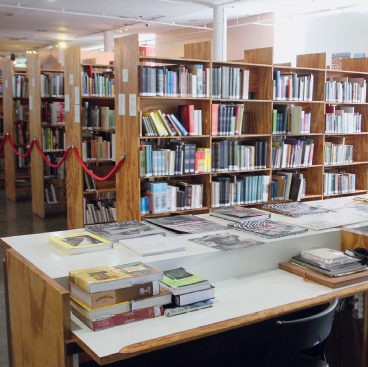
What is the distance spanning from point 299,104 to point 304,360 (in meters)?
4.30

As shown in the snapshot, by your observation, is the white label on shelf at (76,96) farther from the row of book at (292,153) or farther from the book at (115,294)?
the book at (115,294)

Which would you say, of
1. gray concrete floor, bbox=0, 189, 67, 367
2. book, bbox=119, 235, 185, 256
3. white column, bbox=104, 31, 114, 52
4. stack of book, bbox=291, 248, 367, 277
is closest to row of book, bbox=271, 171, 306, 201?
gray concrete floor, bbox=0, 189, 67, 367

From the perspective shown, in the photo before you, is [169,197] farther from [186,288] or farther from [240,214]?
[186,288]

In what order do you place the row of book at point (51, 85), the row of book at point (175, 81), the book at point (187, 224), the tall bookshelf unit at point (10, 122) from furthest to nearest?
the tall bookshelf unit at point (10, 122) → the row of book at point (51, 85) → the row of book at point (175, 81) → the book at point (187, 224)

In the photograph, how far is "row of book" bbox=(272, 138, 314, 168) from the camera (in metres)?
5.61

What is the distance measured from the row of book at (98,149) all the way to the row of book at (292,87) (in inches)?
85.3

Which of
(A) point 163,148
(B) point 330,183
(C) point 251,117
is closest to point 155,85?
(A) point 163,148

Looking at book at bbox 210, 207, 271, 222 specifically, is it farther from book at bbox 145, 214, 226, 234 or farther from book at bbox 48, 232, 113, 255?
book at bbox 48, 232, 113, 255

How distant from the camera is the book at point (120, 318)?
6.10 ft

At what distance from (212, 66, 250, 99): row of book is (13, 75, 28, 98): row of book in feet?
14.1

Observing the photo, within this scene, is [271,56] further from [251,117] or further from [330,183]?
[330,183]

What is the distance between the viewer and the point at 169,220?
3039mm

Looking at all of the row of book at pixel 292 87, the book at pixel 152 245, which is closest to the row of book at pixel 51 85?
the row of book at pixel 292 87

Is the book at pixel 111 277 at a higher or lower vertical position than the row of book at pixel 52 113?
lower
